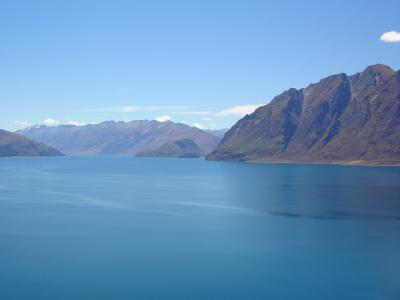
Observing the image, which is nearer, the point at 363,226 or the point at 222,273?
the point at 222,273

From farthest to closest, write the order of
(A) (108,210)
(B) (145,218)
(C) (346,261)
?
(A) (108,210) < (B) (145,218) < (C) (346,261)

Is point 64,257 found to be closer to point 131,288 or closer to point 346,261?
point 131,288

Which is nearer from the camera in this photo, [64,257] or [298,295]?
[298,295]

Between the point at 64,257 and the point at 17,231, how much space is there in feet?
96.1

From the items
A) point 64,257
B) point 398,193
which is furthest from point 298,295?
point 398,193

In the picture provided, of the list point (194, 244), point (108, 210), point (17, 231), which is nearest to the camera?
point (194, 244)

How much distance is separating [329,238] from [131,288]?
49005 mm

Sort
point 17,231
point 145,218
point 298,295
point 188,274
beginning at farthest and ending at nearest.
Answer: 1. point 145,218
2. point 17,231
3. point 188,274
4. point 298,295

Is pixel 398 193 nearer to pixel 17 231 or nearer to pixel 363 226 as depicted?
pixel 363 226

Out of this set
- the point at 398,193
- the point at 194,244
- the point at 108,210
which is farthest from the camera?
the point at 398,193

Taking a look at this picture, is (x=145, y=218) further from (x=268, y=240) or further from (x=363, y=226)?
(x=363, y=226)

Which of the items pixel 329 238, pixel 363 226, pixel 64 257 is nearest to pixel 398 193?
pixel 363 226

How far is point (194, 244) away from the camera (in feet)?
317

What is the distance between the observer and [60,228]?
4469 inches
